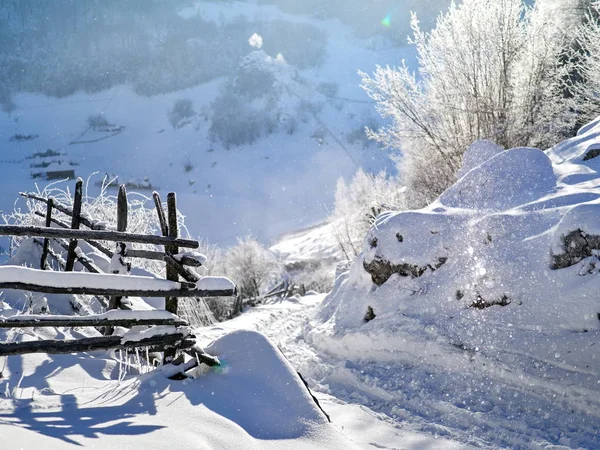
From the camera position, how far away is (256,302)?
20984 millimetres

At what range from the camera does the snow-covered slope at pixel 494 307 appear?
4.81 metres

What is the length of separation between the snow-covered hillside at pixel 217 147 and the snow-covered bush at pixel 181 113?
553mm

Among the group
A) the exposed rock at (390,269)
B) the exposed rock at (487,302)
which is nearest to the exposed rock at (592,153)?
the exposed rock at (390,269)

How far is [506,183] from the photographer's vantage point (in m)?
7.46

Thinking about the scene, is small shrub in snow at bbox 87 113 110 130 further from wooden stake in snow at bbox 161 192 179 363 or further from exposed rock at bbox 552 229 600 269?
exposed rock at bbox 552 229 600 269

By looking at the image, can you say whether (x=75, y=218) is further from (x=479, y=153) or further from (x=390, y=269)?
(x=479, y=153)

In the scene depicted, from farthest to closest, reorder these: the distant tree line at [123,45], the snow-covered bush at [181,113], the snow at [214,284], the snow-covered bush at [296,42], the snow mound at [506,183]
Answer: the snow-covered bush at [296,42], the distant tree line at [123,45], the snow-covered bush at [181,113], the snow mound at [506,183], the snow at [214,284]

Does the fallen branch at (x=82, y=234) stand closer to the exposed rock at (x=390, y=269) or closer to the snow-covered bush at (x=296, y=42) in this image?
the exposed rock at (x=390, y=269)

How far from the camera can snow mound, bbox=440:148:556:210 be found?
7007 mm

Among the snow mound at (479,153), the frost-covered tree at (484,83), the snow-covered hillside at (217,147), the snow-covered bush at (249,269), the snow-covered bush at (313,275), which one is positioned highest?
the snow-covered hillside at (217,147)

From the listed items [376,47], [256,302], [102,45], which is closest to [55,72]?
[102,45]

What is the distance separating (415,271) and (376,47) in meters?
136

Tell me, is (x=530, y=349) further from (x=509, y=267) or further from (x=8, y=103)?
(x=8, y=103)

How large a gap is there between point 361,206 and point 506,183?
17324mm
